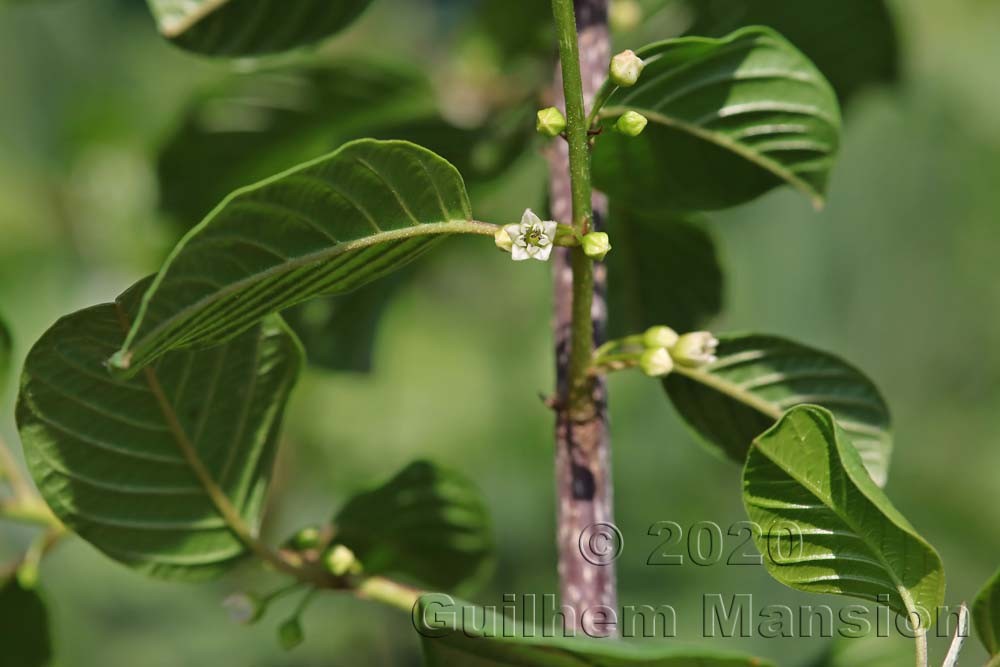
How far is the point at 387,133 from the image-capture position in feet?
4.48

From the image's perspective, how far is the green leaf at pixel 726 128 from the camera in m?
0.94

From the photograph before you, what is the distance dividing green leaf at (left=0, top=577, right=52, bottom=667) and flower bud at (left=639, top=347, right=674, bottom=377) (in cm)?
69

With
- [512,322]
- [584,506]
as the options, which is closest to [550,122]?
[584,506]

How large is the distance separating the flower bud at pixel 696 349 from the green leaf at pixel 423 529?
0.32 m

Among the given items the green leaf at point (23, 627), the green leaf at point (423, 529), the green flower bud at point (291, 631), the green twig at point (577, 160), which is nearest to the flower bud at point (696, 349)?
the green twig at point (577, 160)

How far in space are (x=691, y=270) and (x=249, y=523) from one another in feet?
2.07

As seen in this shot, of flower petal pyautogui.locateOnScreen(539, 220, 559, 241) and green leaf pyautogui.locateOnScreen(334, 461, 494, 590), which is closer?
flower petal pyautogui.locateOnScreen(539, 220, 559, 241)

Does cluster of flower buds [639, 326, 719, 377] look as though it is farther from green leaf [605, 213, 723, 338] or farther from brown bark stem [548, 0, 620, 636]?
green leaf [605, 213, 723, 338]

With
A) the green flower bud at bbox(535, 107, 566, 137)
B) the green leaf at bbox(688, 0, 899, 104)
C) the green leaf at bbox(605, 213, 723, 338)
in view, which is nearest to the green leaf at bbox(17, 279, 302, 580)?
the green flower bud at bbox(535, 107, 566, 137)

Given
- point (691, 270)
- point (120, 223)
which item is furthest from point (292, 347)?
point (120, 223)

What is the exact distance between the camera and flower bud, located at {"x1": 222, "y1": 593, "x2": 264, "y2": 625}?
106cm

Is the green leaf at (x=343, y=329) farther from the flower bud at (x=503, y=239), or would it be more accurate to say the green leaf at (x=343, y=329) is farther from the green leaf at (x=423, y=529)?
the flower bud at (x=503, y=239)

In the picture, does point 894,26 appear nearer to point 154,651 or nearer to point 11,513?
point 11,513

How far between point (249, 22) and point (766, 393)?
2.04ft
